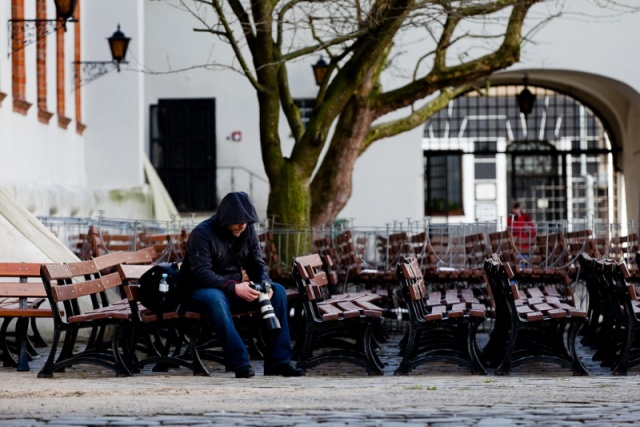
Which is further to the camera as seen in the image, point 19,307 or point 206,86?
point 206,86

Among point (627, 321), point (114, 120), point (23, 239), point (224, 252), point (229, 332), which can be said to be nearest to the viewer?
point (229, 332)

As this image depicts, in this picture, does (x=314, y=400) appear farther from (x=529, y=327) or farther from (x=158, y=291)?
(x=529, y=327)

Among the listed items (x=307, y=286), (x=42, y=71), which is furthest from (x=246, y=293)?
(x=42, y=71)

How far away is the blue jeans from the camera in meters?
11.0

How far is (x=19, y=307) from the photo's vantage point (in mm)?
12289

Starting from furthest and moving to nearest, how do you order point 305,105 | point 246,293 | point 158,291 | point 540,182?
point 540,182 < point 305,105 < point 246,293 < point 158,291

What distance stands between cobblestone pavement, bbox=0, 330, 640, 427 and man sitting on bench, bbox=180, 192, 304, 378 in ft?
0.70

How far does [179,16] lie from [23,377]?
19775 millimetres

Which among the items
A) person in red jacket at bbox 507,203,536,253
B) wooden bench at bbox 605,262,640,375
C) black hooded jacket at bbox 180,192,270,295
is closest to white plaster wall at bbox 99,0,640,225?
person in red jacket at bbox 507,203,536,253

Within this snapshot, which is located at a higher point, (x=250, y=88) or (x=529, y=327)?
(x=250, y=88)

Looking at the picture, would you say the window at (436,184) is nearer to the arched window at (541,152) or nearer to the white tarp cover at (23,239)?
the arched window at (541,152)

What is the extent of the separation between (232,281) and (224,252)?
294mm

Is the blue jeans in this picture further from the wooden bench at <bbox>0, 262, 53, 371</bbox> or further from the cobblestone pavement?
the wooden bench at <bbox>0, 262, 53, 371</bbox>

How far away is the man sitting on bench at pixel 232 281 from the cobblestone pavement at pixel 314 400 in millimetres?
213
